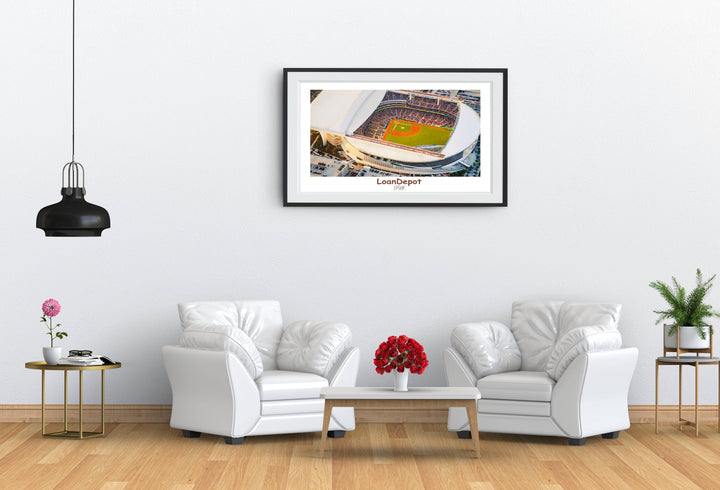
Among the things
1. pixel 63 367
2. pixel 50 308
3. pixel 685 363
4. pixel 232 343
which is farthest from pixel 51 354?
pixel 685 363

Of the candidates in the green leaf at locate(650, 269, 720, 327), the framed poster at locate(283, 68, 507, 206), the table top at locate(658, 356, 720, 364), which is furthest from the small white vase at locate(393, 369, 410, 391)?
the green leaf at locate(650, 269, 720, 327)

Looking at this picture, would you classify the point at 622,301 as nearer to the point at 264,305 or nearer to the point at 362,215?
the point at 362,215

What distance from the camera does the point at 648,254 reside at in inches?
259

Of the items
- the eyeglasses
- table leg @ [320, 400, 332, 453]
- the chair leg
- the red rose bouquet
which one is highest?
the red rose bouquet

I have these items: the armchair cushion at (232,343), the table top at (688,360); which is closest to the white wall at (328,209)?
the table top at (688,360)

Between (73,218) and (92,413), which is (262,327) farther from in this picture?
(73,218)

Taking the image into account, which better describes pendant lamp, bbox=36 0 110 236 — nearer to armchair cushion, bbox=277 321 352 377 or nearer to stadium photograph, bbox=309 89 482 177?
armchair cushion, bbox=277 321 352 377

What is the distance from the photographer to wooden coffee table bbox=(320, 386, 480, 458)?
5.11 meters

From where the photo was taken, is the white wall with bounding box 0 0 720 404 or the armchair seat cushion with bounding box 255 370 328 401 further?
the white wall with bounding box 0 0 720 404

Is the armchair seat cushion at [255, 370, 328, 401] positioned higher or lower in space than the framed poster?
lower

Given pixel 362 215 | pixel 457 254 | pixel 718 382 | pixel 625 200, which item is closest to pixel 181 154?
pixel 362 215

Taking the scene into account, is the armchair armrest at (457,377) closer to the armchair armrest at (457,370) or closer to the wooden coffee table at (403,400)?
the armchair armrest at (457,370)

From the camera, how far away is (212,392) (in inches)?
219

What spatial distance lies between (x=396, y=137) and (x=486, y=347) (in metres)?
1.68
